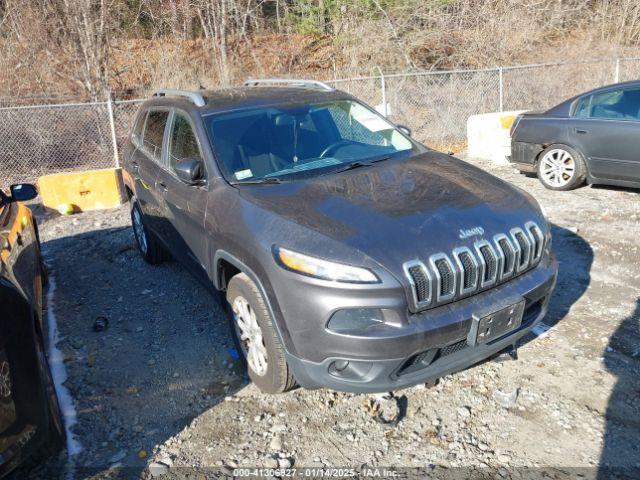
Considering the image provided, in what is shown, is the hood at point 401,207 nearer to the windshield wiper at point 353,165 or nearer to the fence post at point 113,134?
the windshield wiper at point 353,165

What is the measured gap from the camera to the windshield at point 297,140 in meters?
3.95

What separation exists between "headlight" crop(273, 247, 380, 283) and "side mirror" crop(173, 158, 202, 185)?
1198mm

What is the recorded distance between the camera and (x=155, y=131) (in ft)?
17.1

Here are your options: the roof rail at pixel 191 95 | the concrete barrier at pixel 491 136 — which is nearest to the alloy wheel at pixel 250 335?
the roof rail at pixel 191 95

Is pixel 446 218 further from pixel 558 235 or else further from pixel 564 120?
pixel 564 120

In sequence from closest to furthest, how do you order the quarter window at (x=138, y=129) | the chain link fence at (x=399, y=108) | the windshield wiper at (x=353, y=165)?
the windshield wiper at (x=353, y=165)
the quarter window at (x=138, y=129)
the chain link fence at (x=399, y=108)

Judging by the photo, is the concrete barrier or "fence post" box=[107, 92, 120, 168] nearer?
the concrete barrier

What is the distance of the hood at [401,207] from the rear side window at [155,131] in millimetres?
1697

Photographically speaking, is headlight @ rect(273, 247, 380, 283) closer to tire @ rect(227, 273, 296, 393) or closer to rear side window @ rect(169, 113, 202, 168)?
tire @ rect(227, 273, 296, 393)

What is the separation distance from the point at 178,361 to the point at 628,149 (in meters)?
6.15

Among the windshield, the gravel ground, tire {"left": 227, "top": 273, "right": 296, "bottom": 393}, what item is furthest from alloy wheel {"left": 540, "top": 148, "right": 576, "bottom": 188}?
tire {"left": 227, "top": 273, "right": 296, "bottom": 393}

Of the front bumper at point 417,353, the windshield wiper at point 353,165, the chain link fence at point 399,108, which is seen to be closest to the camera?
the front bumper at point 417,353

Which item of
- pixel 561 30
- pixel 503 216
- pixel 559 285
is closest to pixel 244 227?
pixel 503 216

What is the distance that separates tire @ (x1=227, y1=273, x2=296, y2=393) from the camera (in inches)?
127
